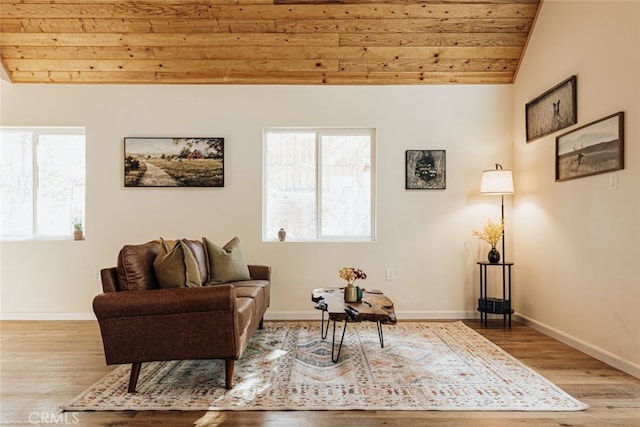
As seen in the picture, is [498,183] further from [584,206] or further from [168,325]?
[168,325]

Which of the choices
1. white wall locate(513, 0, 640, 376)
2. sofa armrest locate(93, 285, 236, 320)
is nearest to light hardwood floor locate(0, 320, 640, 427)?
white wall locate(513, 0, 640, 376)

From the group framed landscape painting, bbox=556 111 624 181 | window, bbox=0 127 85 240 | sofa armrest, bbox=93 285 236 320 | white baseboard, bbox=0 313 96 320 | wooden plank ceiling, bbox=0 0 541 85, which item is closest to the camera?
sofa armrest, bbox=93 285 236 320

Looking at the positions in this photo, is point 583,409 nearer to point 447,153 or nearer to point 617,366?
point 617,366

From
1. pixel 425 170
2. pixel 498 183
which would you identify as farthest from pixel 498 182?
pixel 425 170

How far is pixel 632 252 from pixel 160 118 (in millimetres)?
4516

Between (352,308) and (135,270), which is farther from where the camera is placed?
(352,308)

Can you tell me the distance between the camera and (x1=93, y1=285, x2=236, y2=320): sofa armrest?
248 centimetres

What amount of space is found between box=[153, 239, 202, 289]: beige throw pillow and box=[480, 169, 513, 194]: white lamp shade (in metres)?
3.05

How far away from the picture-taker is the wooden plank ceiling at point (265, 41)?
3986 mm

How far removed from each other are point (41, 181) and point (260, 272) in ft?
9.20

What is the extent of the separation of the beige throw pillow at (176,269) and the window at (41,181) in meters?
2.54

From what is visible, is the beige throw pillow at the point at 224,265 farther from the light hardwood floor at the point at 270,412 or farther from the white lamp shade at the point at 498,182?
the white lamp shade at the point at 498,182

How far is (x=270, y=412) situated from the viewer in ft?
7.47

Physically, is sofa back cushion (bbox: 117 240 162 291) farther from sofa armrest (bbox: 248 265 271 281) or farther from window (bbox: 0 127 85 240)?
window (bbox: 0 127 85 240)
